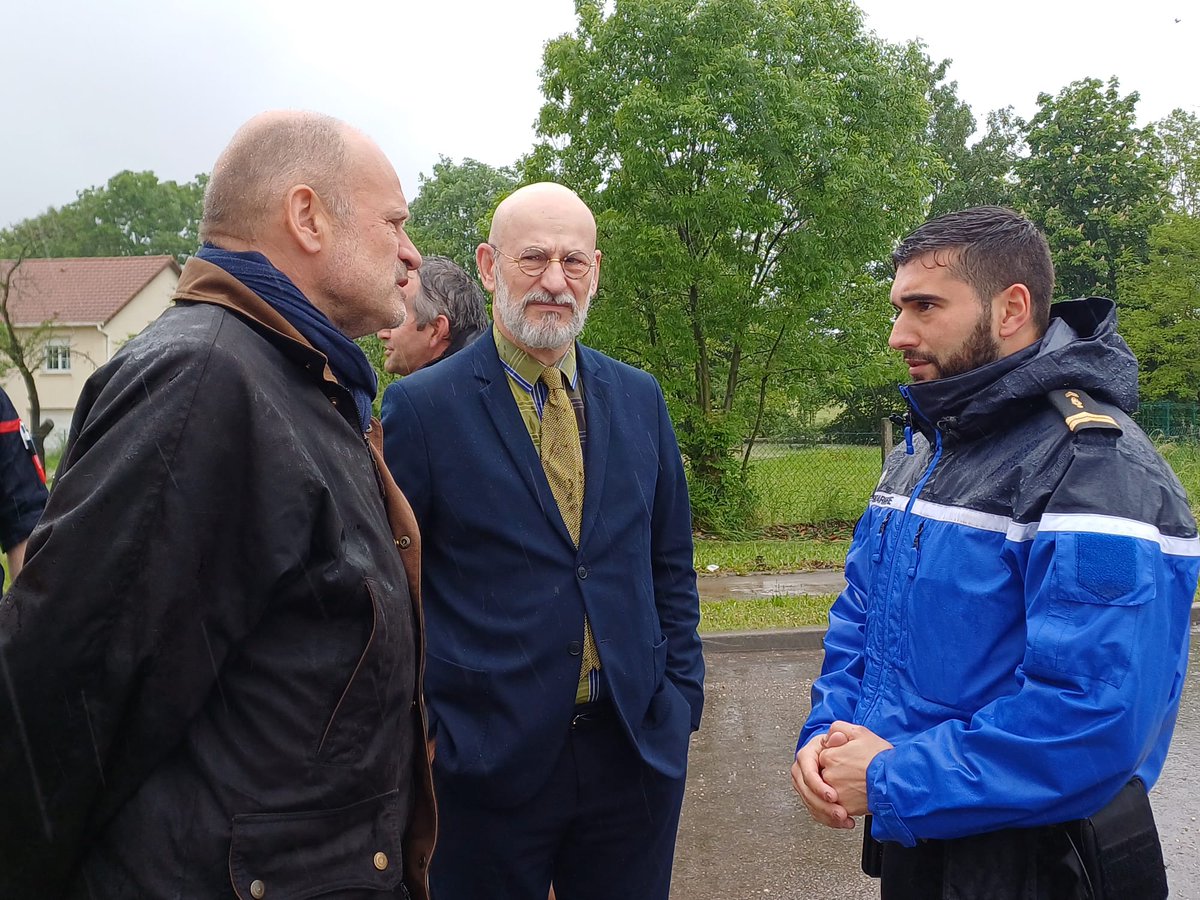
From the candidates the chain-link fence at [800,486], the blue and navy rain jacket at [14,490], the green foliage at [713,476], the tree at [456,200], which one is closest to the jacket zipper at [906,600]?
the blue and navy rain jacket at [14,490]

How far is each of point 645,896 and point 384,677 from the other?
132cm

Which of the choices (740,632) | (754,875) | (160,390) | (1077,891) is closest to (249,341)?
(160,390)

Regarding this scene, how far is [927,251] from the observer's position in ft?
7.28

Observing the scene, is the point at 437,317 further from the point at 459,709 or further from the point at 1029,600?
the point at 1029,600

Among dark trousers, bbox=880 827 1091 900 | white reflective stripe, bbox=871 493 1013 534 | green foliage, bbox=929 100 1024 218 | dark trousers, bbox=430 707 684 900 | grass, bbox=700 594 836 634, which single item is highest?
green foliage, bbox=929 100 1024 218

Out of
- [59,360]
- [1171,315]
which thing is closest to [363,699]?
[1171,315]

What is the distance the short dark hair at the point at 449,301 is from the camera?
3.66m

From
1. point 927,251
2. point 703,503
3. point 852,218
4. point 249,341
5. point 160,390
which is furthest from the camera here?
point 703,503

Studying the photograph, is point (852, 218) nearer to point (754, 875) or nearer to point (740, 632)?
point (740, 632)

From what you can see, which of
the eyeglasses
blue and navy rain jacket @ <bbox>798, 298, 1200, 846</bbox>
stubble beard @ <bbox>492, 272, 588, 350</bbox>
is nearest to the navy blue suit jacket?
stubble beard @ <bbox>492, 272, 588, 350</bbox>

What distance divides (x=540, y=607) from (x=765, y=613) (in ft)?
17.6

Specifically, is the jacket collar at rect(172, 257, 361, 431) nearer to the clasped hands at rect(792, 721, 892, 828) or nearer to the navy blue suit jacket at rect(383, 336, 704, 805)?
the navy blue suit jacket at rect(383, 336, 704, 805)

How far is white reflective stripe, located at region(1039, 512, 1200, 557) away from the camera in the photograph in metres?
1.74

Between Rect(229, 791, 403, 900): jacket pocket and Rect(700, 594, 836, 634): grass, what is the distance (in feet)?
17.5
